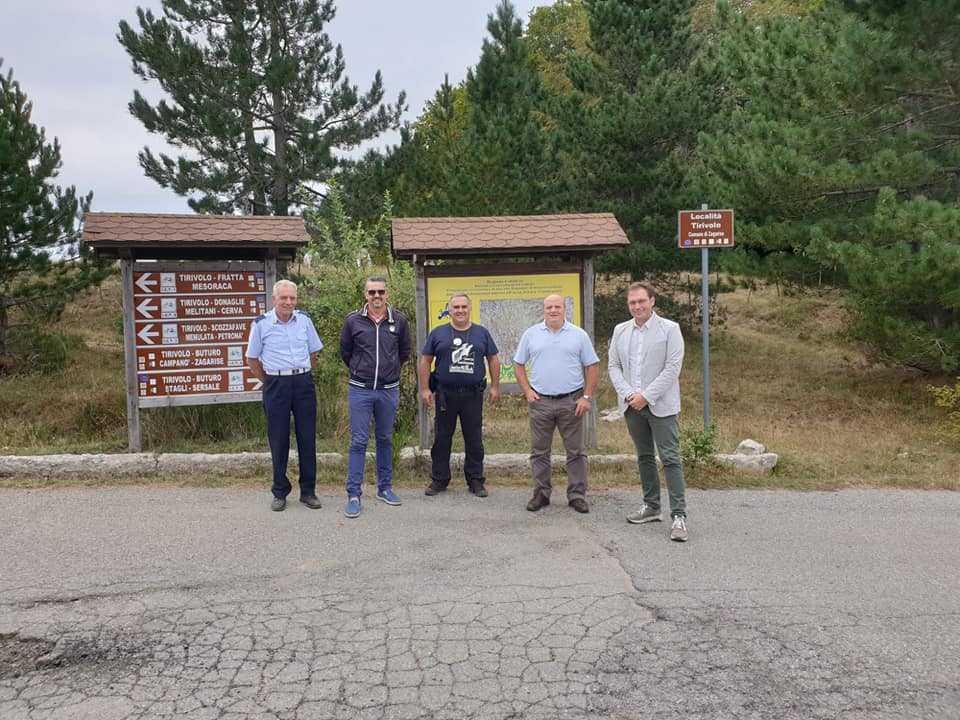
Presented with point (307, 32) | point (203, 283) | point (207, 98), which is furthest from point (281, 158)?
point (203, 283)

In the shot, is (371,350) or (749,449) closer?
(371,350)

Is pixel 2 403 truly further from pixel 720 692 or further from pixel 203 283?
pixel 720 692

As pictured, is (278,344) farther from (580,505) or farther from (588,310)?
(588,310)

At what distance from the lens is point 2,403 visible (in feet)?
38.4

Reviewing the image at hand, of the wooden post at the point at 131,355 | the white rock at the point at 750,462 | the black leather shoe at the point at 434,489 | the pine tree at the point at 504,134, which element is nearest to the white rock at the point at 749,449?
the white rock at the point at 750,462

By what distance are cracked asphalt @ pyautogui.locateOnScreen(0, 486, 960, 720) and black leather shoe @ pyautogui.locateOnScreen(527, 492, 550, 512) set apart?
0.41 feet

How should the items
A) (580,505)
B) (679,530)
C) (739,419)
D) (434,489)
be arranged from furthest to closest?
1. (739,419)
2. (434,489)
3. (580,505)
4. (679,530)

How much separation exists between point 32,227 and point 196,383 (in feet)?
24.6

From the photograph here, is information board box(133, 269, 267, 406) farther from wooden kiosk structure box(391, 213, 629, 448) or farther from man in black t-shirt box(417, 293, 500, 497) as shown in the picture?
man in black t-shirt box(417, 293, 500, 497)

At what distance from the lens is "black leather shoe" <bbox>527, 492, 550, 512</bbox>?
240 inches

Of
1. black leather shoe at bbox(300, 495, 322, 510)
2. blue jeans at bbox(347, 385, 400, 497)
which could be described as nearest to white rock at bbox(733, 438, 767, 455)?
blue jeans at bbox(347, 385, 400, 497)

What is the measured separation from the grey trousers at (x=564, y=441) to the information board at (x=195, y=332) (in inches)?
129

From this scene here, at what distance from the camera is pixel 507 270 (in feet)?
25.8

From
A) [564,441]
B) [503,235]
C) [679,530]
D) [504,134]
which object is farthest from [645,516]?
[504,134]
